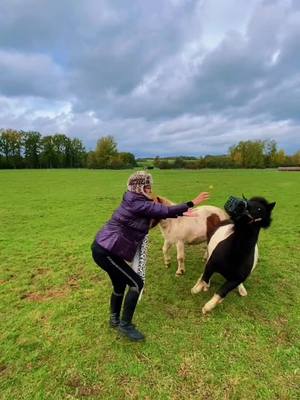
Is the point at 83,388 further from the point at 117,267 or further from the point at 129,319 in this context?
the point at 117,267

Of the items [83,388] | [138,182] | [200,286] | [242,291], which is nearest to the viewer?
[83,388]

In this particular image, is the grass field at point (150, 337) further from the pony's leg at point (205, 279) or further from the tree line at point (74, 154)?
the tree line at point (74, 154)

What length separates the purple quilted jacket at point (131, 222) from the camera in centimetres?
371

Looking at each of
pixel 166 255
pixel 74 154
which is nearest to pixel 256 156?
pixel 74 154

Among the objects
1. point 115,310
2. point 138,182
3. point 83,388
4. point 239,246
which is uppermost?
point 138,182

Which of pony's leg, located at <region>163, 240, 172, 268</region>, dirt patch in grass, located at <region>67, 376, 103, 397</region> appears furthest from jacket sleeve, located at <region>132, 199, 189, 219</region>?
pony's leg, located at <region>163, 240, 172, 268</region>

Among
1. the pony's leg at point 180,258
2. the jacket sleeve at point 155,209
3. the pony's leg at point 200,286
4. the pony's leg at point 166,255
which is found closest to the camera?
the jacket sleeve at point 155,209

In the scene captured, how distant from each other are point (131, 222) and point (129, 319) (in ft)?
4.06

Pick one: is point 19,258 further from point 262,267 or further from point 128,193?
point 262,267

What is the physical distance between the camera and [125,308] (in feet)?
13.1

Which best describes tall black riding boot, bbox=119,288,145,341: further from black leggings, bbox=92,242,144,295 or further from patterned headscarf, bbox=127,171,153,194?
patterned headscarf, bbox=127,171,153,194

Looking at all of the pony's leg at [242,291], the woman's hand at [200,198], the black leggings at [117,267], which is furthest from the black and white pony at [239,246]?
the black leggings at [117,267]

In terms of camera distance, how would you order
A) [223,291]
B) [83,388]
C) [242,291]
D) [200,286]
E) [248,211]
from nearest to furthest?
[83,388] < [248,211] < [223,291] < [200,286] < [242,291]

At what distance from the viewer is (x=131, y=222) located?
3805 millimetres
